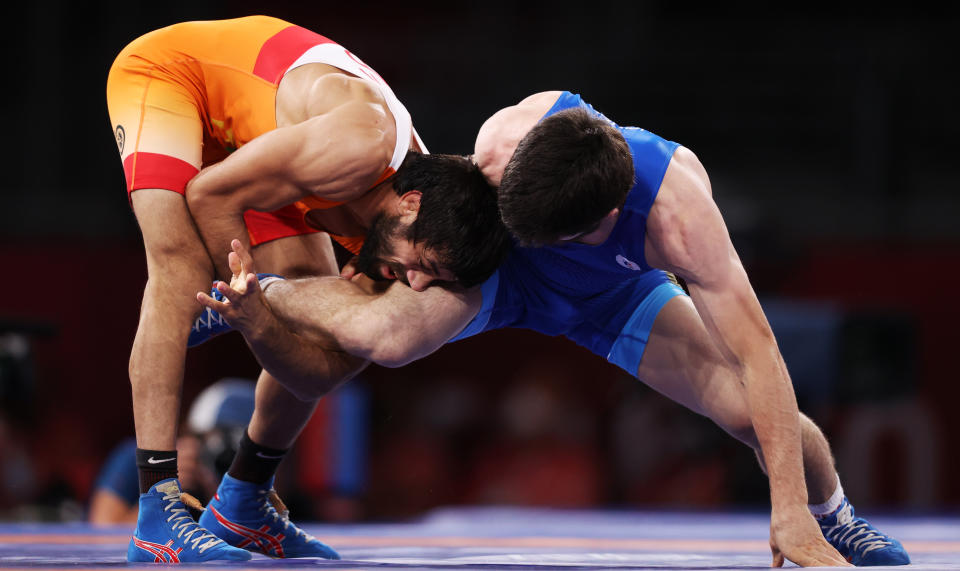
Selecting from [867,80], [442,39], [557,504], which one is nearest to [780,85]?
[867,80]

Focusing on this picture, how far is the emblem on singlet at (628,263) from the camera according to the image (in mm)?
2951

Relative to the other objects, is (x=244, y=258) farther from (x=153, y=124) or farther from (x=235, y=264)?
(x=153, y=124)

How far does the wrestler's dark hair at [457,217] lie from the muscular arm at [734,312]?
404 millimetres

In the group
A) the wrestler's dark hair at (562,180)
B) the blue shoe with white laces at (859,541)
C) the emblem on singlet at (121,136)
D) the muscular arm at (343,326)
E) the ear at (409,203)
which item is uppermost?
the wrestler's dark hair at (562,180)

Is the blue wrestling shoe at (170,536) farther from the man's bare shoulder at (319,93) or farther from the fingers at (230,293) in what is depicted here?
the man's bare shoulder at (319,93)

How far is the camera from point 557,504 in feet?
22.8

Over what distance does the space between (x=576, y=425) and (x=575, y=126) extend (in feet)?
15.0

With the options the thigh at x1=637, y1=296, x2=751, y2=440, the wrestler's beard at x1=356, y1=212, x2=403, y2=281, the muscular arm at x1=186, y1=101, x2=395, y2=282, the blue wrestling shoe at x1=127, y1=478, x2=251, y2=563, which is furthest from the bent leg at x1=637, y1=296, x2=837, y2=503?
the blue wrestling shoe at x1=127, y1=478, x2=251, y2=563

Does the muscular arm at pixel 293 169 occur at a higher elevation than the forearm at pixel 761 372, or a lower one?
higher

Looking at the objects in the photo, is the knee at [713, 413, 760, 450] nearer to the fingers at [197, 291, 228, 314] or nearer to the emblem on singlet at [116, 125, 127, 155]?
the fingers at [197, 291, 228, 314]

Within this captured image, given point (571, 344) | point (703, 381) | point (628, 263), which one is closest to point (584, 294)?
point (628, 263)

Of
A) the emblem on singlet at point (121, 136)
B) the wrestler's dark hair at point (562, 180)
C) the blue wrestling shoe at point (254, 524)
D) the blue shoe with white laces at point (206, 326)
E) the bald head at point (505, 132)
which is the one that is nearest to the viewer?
the wrestler's dark hair at point (562, 180)

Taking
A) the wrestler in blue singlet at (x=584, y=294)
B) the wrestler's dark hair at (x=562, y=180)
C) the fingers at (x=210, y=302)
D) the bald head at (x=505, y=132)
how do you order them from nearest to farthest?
the wrestler's dark hair at (x=562, y=180) → the fingers at (x=210, y=302) → the bald head at (x=505, y=132) → the wrestler in blue singlet at (x=584, y=294)

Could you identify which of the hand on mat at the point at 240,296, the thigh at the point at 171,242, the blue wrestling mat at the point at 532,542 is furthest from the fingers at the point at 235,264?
the blue wrestling mat at the point at 532,542
